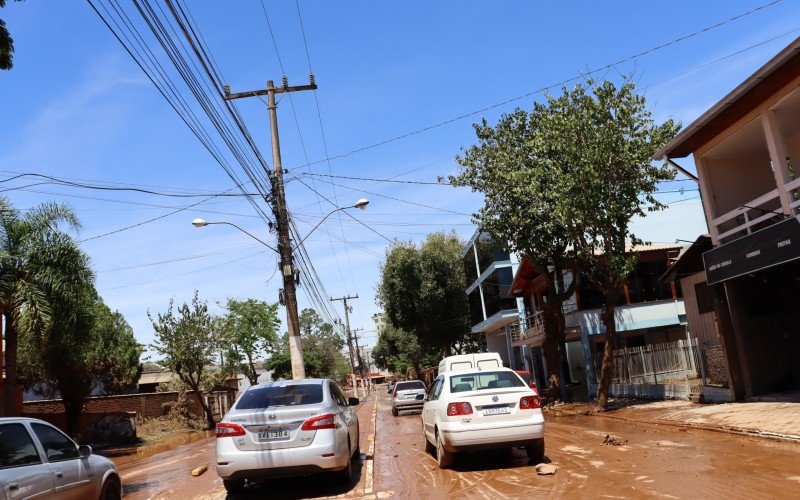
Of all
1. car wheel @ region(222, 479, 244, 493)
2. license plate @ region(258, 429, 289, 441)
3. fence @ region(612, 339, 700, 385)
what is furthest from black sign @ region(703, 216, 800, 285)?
car wheel @ region(222, 479, 244, 493)

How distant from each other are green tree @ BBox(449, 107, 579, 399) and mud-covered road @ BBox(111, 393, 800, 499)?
941 cm

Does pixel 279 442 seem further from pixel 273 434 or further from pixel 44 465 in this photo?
pixel 44 465

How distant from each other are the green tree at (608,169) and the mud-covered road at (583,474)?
6.73m

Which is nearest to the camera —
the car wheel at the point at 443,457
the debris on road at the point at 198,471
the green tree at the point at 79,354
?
the car wheel at the point at 443,457

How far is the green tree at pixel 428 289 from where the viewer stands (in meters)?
47.4

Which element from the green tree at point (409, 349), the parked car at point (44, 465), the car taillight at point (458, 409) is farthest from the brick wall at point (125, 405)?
the green tree at point (409, 349)

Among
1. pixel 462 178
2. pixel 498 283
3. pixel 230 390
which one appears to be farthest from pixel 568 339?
pixel 230 390

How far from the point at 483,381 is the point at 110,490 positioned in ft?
19.5

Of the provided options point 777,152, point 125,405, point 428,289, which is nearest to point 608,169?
point 777,152

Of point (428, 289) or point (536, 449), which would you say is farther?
point (428, 289)

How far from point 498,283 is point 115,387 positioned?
80.1 ft

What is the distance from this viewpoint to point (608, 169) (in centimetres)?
1938

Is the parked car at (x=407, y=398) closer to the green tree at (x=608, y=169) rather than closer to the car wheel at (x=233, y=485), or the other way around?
the green tree at (x=608, y=169)

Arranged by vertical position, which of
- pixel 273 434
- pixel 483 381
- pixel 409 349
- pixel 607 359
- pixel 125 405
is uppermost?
pixel 409 349
